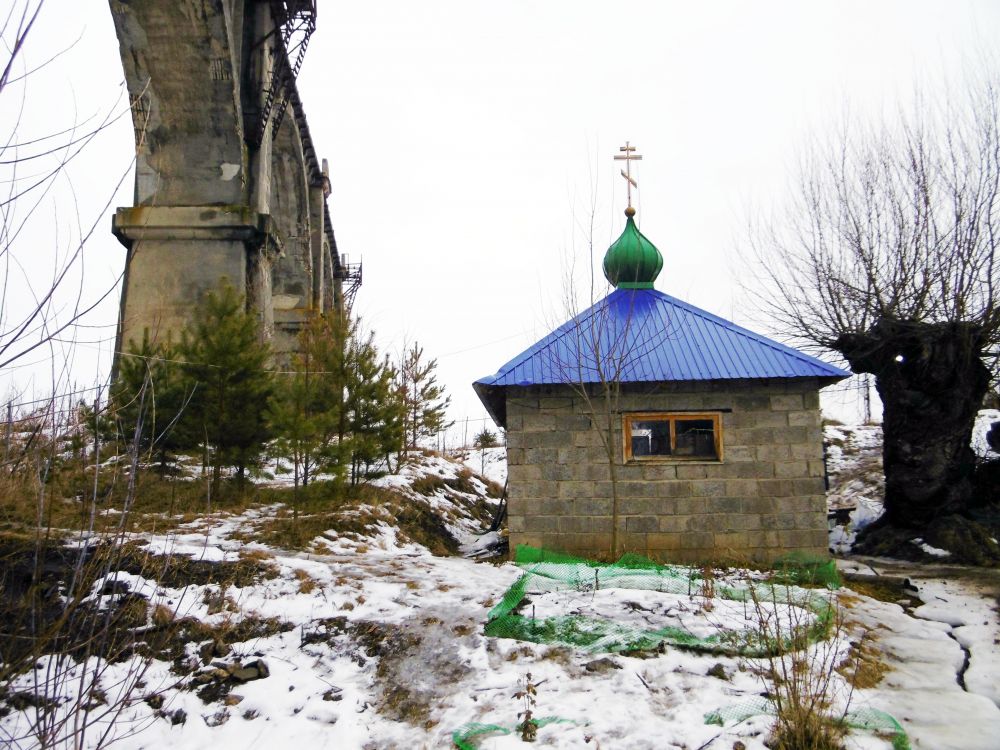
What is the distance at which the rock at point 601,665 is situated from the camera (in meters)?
4.98

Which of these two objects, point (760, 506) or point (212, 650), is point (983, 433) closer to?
point (760, 506)

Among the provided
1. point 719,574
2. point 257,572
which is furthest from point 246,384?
point 719,574

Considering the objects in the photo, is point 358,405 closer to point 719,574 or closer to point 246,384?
point 246,384

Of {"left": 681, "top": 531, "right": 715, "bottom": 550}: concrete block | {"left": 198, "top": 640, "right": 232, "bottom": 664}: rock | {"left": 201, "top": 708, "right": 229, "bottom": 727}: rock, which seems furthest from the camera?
{"left": 681, "top": 531, "right": 715, "bottom": 550}: concrete block

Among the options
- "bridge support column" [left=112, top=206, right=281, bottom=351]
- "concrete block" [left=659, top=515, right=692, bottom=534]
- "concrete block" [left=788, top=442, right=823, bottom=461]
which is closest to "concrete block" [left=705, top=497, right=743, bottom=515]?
"concrete block" [left=659, top=515, right=692, bottom=534]

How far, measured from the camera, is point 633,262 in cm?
1116

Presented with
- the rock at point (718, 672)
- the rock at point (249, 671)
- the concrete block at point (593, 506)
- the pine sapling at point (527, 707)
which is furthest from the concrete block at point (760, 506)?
the rock at point (249, 671)

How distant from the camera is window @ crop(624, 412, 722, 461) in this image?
881 centimetres

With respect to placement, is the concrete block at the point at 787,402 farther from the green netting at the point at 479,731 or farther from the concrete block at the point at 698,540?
the green netting at the point at 479,731

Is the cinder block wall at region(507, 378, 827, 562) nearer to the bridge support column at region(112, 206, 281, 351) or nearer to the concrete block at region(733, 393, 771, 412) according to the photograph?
the concrete block at region(733, 393, 771, 412)

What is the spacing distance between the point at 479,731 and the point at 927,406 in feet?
35.1

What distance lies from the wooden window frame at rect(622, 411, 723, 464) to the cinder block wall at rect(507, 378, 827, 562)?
0.22 ft

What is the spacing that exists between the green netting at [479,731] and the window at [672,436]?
477cm

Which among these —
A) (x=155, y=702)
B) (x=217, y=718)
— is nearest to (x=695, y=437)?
(x=217, y=718)
